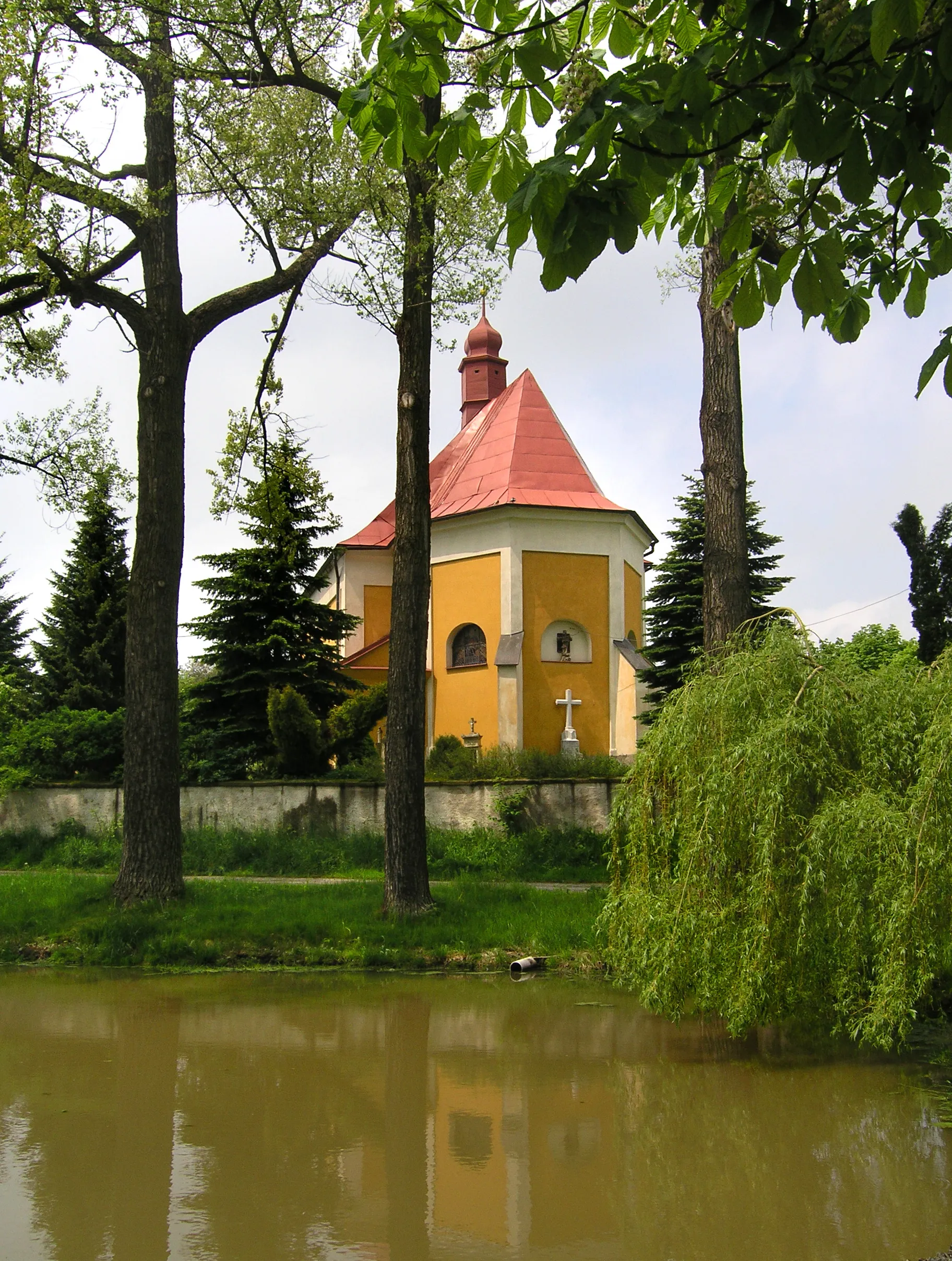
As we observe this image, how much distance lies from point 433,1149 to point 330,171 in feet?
38.0

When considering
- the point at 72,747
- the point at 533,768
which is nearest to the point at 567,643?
the point at 533,768

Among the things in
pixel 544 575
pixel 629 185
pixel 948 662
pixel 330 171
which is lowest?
pixel 948 662

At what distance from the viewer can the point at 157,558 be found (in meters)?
13.4

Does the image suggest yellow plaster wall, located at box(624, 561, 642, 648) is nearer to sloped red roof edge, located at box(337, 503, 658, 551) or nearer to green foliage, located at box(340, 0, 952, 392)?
sloped red roof edge, located at box(337, 503, 658, 551)

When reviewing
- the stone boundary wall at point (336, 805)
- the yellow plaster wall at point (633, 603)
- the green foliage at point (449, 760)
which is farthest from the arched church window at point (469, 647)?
the stone boundary wall at point (336, 805)

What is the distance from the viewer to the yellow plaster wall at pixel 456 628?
27484mm

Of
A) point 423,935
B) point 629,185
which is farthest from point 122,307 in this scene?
point 629,185

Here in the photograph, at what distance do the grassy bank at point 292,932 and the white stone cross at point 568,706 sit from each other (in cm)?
1330

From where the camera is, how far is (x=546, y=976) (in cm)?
1148

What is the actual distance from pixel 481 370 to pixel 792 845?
1452 inches

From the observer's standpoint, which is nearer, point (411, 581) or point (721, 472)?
point (721, 472)

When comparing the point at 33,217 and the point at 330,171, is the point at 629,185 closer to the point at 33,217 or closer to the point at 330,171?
the point at 33,217

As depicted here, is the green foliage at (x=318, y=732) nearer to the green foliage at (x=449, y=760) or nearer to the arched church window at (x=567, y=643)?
the green foliage at (x=449, y=760)

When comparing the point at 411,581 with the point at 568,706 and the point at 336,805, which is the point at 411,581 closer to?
the point at 336,805
